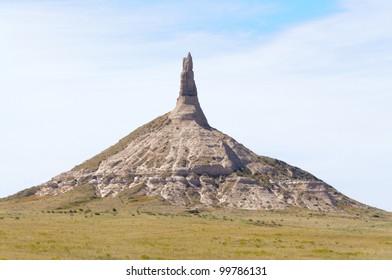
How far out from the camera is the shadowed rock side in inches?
6959

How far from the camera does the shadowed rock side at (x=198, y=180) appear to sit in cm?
17675

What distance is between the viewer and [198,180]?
602 ft

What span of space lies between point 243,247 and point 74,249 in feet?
53.2

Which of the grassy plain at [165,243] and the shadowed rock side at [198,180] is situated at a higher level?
the shadowed rock side at [198,180]

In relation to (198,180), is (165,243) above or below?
below

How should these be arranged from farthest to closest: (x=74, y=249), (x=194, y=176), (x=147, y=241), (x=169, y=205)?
(x=194, y=176), (x=169, y=205), (x=147, y=241), (x=74, y=249)

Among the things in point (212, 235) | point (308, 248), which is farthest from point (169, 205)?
point (308, 248)

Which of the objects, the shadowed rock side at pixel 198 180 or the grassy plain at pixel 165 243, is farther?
the shadowed rock side at pixel 198 180

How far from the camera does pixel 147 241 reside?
7575 cm

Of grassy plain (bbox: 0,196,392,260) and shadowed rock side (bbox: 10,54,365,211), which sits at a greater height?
shadowed rock side (bbox: 10,54,365,211)

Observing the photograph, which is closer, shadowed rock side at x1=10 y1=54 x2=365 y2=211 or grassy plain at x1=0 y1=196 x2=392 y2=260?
grassy plain at x1=0 y1=196 x2=392 y2=260

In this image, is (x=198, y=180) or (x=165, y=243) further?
(x=198, y=180)

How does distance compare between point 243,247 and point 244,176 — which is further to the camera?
point 244,176

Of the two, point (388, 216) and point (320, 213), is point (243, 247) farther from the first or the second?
point (388, 216)
